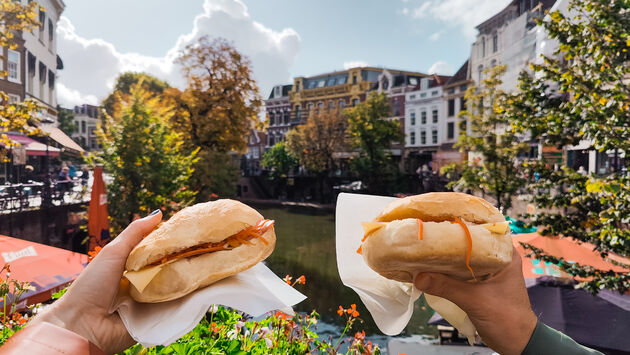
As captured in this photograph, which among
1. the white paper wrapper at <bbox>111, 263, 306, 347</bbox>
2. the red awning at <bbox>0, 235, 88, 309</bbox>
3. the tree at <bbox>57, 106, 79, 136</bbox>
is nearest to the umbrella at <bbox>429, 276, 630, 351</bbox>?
the white paper wrapper at <bbox>111, 263, 306, 347</bbox>

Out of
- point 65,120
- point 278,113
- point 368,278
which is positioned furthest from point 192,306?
point 65,120

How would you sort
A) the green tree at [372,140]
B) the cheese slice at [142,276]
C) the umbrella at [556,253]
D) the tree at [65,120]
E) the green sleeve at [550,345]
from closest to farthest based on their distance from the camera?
the green sleeve at [550,345] < the cheese slice at [142,276] < the umbrella at [556,253] < the green tree at [372,140] < the tree at [65,120]

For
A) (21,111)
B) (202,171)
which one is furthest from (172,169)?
(202,171)

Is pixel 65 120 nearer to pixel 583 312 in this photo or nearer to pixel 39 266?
pixel 39 266

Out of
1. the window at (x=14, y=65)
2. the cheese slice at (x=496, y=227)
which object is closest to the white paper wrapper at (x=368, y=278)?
the cheese slice at (x=496, y=227)

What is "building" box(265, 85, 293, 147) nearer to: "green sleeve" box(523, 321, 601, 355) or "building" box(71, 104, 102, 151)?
"building" box(71, 104, 102, 151)

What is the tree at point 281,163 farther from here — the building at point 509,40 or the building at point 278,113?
the building at point 509,40
